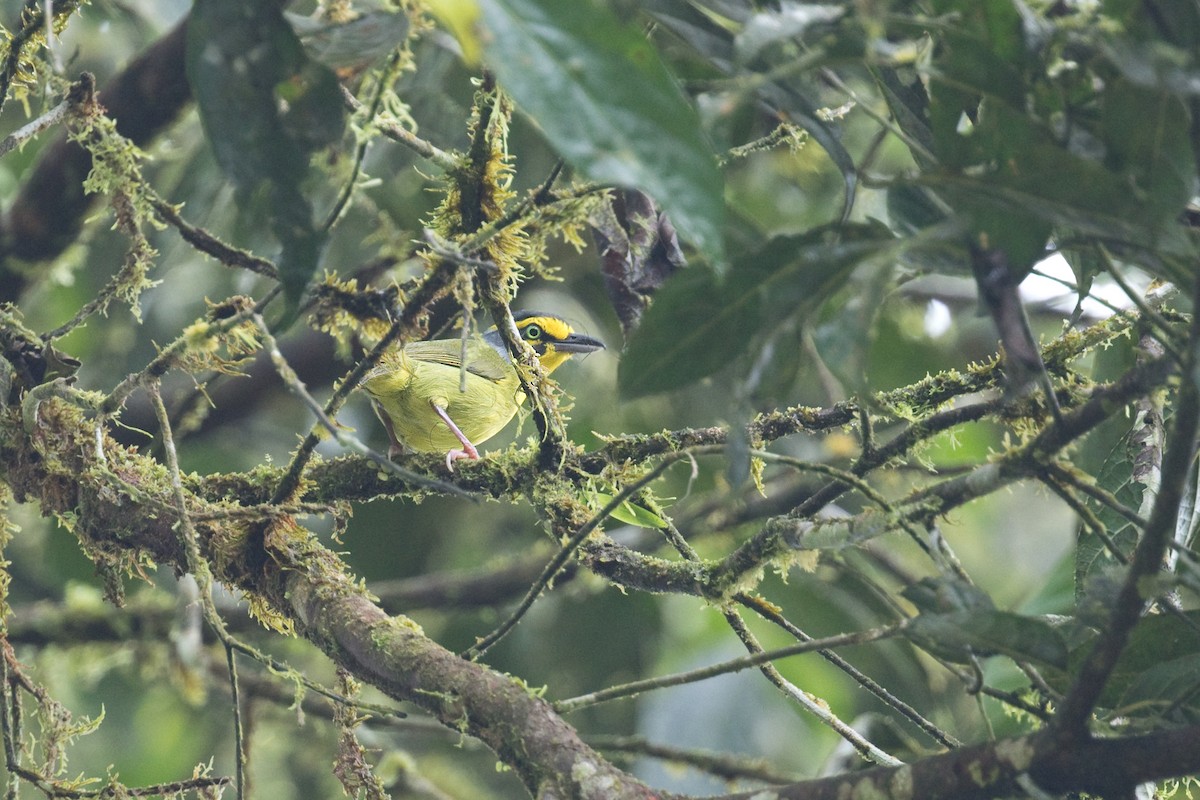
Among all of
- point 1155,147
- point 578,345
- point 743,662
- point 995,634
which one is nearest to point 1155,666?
point 995,634

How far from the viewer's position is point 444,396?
3.74 metres

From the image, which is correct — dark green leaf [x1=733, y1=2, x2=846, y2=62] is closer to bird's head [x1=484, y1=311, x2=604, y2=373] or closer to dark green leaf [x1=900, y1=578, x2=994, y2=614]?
dark green leaf [x1=900, y1=578, x2=994, y2=614]

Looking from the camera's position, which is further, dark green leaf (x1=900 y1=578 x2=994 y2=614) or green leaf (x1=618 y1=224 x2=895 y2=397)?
dark green leaf (x1=900 y1=578 x2=994 y2=614)

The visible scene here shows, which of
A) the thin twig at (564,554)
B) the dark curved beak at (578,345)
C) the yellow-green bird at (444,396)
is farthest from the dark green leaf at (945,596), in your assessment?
the dark curved beak at (578,345)

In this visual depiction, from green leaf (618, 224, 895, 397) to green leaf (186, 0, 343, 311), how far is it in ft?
1.77

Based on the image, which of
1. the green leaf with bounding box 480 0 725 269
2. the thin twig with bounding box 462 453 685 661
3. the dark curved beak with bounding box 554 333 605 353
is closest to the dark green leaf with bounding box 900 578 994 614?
the thin twig with bounding box 462 453 685 661

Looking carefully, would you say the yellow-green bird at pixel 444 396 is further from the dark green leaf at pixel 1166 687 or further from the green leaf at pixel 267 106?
the dark green leaf at pixel 1166 687

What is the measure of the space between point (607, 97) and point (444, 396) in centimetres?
261

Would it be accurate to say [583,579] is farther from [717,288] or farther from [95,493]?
[717,288]

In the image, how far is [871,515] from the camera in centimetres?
183

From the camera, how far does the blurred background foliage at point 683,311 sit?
1317mm

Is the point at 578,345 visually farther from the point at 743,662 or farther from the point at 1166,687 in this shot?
the point at 1166,687

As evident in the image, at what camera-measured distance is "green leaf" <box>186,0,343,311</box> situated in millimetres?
1607

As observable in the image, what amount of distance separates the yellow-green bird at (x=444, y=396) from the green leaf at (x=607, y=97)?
2.35 meters
